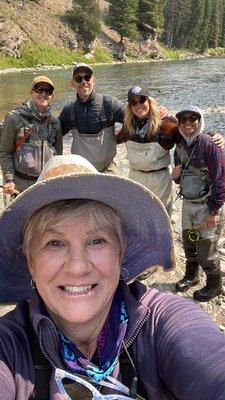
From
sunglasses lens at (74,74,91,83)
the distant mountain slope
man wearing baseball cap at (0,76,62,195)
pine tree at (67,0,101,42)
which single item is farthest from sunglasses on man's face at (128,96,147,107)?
pine tree at (67,0,101,42)

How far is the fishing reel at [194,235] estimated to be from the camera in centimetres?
538

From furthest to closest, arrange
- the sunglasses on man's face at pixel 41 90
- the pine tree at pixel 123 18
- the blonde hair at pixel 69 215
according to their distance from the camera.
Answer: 1. the pine tree at pixel 123 18
2. the sunglasses on man's face at pixel 41 90
3. the blonde hair at pixel 69 215

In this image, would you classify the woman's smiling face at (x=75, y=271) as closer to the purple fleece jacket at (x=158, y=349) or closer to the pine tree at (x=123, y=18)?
the purple fleece jacket at (x=158, y=349)

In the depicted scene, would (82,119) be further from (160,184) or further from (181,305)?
(181,305)

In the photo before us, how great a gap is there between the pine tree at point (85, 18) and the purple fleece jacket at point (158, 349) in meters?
83.3

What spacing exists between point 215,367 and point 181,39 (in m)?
123

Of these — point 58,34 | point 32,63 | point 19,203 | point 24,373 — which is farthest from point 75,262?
point 58,34

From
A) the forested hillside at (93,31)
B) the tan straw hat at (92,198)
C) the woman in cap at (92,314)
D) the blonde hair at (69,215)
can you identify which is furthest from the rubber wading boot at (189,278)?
the forested hillside at (93,31)

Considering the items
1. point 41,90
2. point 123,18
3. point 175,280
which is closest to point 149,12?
point 123,18

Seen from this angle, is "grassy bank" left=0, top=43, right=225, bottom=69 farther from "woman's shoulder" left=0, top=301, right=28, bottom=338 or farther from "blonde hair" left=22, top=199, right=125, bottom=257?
"woman's shoulder" left=0, top=301, right=28, bottom=338

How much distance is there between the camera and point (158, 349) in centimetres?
185

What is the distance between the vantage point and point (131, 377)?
184cm

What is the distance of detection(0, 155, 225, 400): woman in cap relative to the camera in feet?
5.77

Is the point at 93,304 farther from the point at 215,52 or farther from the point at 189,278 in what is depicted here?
the point at 215,52
